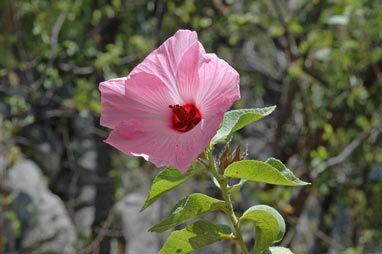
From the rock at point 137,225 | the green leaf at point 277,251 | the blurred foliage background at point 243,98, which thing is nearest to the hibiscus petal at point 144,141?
the green leaf at point 277,251

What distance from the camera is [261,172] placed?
376 mm

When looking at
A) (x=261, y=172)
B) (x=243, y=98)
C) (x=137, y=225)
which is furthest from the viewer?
(x=137, y=225)

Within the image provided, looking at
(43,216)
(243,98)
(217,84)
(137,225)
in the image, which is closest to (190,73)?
(217,84)

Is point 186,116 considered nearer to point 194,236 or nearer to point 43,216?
point 194,236

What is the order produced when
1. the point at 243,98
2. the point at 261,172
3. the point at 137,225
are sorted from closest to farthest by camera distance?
1. the point at 261,172
2. the point at 243,98
3. the point at 137,225

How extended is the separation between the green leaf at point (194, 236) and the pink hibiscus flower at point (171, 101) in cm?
7

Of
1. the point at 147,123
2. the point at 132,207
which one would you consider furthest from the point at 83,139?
the point at 147,123

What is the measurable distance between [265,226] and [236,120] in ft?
0.33

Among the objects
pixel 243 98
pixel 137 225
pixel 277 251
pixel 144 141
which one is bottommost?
pixel 137 225

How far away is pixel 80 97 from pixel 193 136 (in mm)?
1781

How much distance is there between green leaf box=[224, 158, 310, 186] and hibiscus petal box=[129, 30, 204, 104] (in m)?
0.11

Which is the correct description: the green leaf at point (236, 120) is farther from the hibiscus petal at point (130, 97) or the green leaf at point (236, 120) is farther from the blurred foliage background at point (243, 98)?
the blurred foliage background at point (243, 98)

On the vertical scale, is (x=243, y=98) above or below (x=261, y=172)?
below

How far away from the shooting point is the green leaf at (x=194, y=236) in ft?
1.32
